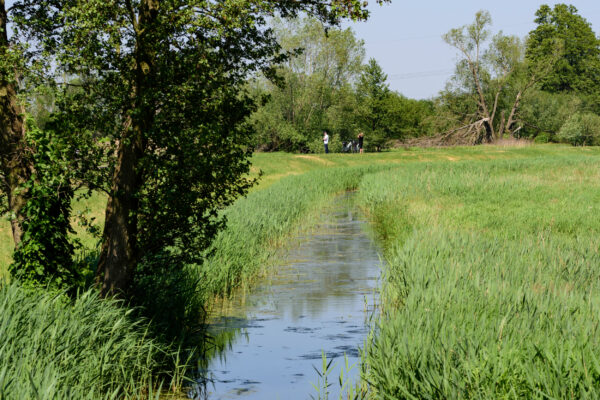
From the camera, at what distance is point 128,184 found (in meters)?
9.08

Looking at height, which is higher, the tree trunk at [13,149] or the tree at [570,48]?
the tree at [570,48]

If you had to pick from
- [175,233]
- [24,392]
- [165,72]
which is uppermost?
[165,72]

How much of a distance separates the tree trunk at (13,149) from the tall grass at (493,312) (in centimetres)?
556

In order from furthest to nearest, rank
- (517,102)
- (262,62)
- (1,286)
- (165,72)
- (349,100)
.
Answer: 1. (517,102)
2. (349,100)
3. (262,62)
4. (165,72)
5. (1,286)

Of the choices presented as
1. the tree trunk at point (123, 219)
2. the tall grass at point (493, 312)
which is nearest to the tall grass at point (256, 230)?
the tree trunk at point (123, 219)

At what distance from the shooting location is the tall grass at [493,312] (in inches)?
224

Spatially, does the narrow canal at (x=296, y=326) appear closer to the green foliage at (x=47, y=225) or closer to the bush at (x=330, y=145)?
the green foliage at (x=47, y=225)

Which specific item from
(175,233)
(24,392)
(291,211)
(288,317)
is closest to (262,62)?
(175,233)

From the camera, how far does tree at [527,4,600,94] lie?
323ft

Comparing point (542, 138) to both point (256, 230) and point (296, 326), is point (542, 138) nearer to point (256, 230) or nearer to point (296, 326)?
point (256, 230)

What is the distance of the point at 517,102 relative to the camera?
7725cm

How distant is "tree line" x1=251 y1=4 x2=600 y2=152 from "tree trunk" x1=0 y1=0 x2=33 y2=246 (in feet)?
148

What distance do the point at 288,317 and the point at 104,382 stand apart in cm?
419

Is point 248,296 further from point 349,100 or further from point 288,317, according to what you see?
point 349,100
